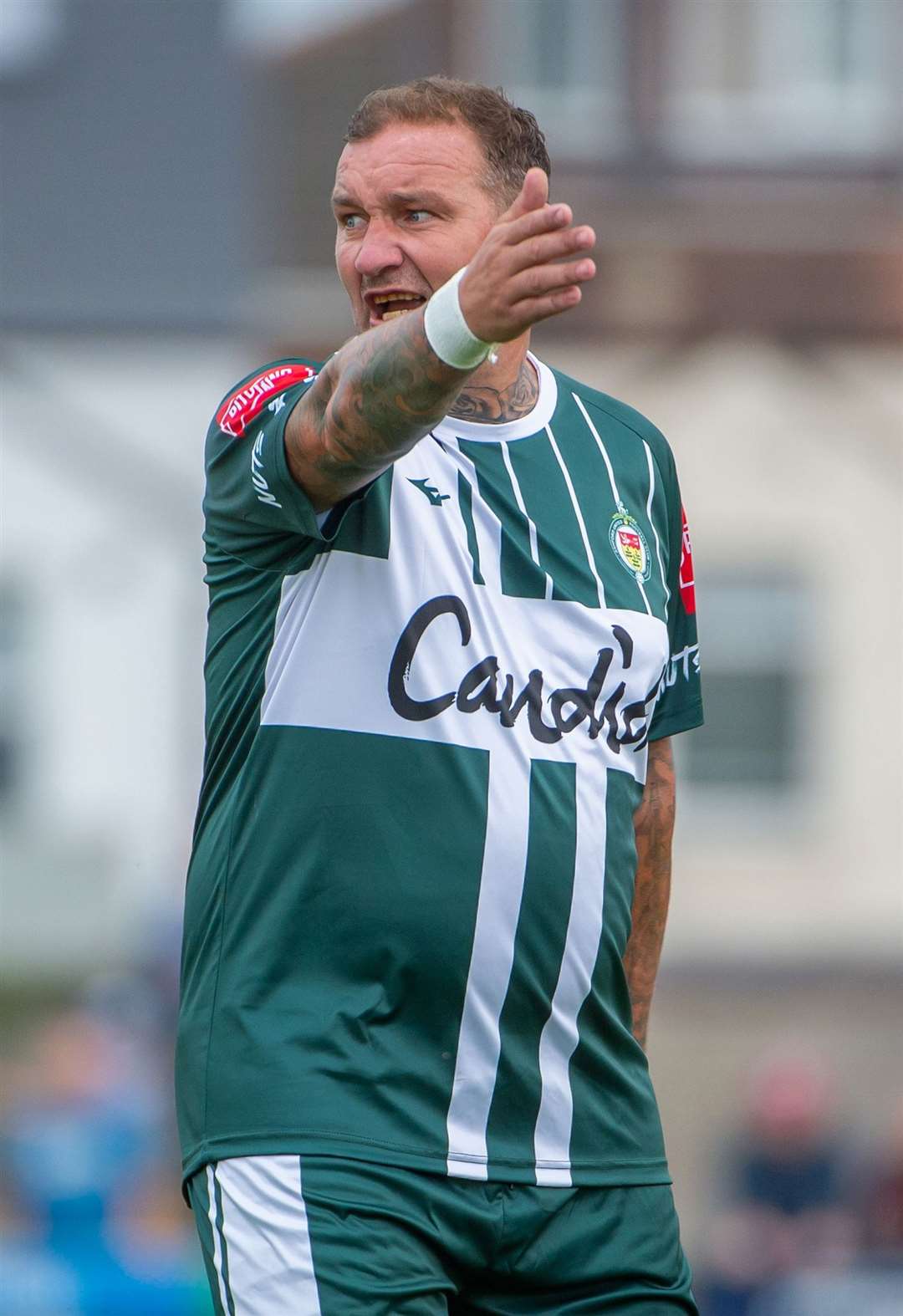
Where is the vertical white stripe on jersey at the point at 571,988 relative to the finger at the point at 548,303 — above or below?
below

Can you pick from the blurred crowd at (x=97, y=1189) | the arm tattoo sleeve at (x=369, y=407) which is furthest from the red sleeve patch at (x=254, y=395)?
the blurred crowd at (x=97, y=1189)

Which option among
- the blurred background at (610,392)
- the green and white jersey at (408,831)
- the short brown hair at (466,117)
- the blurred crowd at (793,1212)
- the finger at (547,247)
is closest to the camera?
the finger at (547,247)

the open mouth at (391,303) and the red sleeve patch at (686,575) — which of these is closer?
the open mouth at (391,303)

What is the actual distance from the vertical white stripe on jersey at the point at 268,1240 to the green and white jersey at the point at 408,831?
4cm

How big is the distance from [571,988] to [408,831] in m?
0.39

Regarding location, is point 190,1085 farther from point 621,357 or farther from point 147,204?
point 147,204

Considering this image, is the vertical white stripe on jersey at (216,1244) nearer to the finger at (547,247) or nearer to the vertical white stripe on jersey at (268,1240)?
the vertical white stripe on jersey at (268,1240)

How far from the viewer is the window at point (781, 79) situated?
16953 millimetres

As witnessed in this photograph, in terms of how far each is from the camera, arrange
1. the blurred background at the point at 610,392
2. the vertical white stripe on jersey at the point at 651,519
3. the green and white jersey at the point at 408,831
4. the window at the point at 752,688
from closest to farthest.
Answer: the green and white jersey at the point at 408,831 < the vertical white stripe on jersey at the point at 651,519 < the blurred background at the point at 610,392 < the window at the point at 752,688

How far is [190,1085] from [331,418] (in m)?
1.08

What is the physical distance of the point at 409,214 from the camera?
132 inches

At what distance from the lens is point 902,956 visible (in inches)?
639

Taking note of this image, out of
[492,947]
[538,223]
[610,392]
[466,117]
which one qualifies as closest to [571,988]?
[492,947]

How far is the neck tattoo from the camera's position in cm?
351
